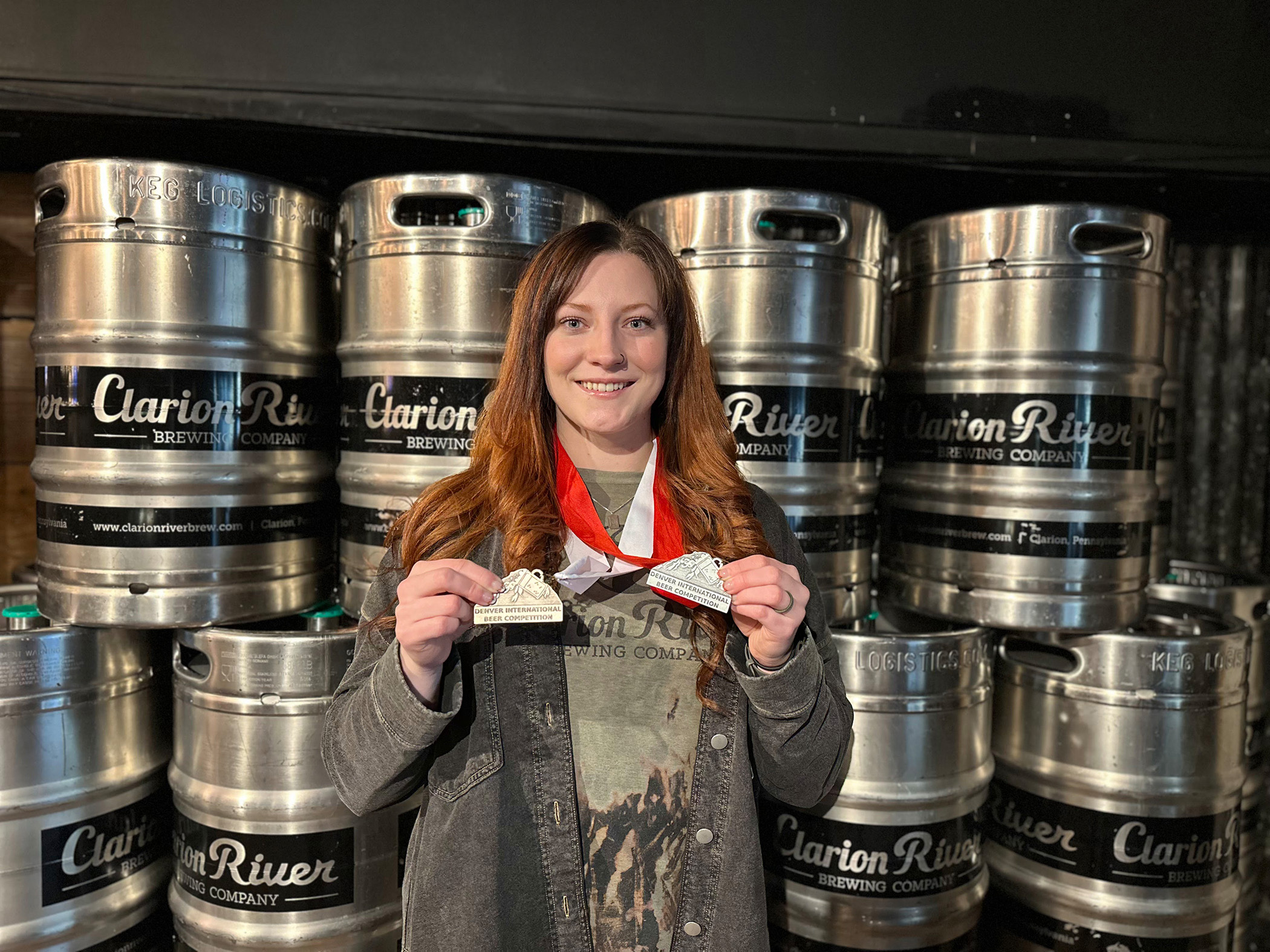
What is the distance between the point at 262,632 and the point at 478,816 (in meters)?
0.71

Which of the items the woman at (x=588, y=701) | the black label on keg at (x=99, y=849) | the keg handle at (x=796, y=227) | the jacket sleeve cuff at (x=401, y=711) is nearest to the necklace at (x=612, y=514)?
the woman at (x=588, y=701)

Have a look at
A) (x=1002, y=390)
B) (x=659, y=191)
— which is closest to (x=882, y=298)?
(x=1002, y=390)

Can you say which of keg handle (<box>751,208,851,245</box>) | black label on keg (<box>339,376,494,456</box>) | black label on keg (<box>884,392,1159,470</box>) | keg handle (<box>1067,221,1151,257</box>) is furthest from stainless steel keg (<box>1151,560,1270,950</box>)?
black label on keg (<box>339,376,494,456</box>)

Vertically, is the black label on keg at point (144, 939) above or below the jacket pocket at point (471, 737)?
below

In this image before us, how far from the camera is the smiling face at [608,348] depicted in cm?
116

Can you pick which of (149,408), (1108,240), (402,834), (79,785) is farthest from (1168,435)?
(79,785)

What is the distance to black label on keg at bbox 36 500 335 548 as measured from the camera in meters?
1.56

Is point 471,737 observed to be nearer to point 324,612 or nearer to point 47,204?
point 324,612

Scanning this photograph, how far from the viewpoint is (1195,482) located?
2.94 meters

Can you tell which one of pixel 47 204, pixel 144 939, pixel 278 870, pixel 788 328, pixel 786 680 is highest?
pixel 47 204

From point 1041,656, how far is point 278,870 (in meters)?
1.86

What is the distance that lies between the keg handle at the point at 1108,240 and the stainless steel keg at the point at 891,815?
34.3 inches

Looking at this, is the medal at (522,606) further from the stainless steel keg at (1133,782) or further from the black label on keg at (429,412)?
the stainless steel keg at (1133,782)

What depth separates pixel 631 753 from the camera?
1144mm
